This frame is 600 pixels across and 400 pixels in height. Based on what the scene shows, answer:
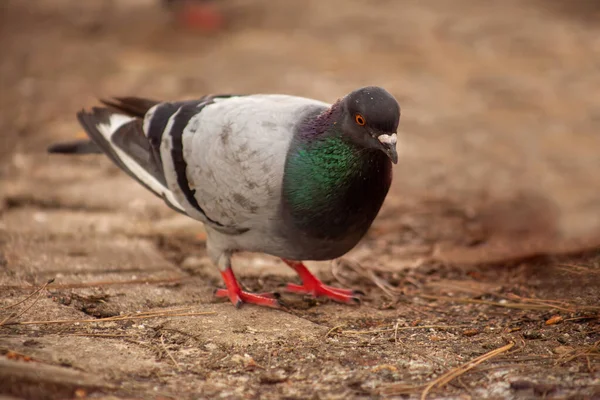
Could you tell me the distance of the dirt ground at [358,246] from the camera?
3172 mm

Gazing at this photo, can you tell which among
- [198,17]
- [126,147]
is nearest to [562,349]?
[126,147]

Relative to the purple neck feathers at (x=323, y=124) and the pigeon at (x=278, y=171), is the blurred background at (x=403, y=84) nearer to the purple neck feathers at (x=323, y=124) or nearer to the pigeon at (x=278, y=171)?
the pigeon at (x=278, y=171)

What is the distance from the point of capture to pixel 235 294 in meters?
4.22

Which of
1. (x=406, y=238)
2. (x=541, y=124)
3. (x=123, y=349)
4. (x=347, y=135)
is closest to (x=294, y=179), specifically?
(x=347, y=135)

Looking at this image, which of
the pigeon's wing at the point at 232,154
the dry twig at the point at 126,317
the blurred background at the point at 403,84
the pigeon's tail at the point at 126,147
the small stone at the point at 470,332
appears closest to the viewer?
the dry twig at the point at 126,317

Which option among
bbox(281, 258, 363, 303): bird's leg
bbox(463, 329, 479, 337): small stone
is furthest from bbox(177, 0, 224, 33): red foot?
bbox(463, 329, 479, 337): small stone

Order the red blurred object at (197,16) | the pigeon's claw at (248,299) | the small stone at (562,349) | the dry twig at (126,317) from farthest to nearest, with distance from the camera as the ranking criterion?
1. the red blurred object at (197,16)
2. the pigeon's claw at (248,299)
3. the dry twig at (126,317)
4. the small stone at (562,349)

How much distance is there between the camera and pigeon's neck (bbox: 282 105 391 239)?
3697mm

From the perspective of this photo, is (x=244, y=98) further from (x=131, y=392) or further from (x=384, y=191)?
(x=131, y=392)

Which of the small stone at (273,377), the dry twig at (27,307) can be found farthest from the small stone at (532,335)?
the dry twig at (27,307)

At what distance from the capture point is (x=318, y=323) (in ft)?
12.9

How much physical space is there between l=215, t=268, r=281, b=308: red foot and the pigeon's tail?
0.52 meters

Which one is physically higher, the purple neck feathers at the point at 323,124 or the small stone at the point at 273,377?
the purple neck feathers at the point at 323,124

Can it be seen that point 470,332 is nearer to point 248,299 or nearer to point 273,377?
point 273,377
